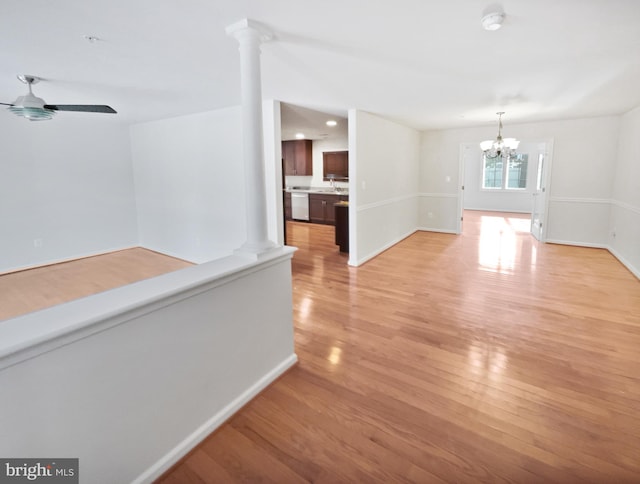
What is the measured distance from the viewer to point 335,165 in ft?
30.1

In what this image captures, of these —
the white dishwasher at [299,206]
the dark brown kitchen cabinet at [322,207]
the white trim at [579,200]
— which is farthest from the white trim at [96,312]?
the white dishwasher at [299,206]

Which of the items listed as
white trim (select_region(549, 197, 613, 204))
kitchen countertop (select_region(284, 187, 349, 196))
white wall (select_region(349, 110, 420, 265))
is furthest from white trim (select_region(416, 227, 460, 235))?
kitchen countertop (select_region(284, 187, 349, 196))

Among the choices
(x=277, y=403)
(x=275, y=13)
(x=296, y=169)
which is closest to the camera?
(x=275, y=13)

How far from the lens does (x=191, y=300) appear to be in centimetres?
178

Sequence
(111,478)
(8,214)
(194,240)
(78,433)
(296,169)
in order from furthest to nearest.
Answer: (296,169), (194,240), (8,214), (111,478), (78,433)

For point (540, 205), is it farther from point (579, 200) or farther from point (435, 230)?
point (435, 230)

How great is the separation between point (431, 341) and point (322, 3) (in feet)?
8.53

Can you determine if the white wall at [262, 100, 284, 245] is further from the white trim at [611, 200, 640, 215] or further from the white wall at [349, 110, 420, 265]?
the white trim at [611, 200, 640, 215]

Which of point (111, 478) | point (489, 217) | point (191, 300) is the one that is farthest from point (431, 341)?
point (489, 217)

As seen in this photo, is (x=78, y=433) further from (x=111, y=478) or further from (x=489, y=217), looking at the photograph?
(x=489, y=217)

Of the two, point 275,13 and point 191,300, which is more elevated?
point 275,13

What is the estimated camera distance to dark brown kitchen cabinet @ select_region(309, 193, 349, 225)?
8.80 metres

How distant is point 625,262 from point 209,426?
19.9ft

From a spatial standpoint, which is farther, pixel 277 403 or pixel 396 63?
pixel 396 63
